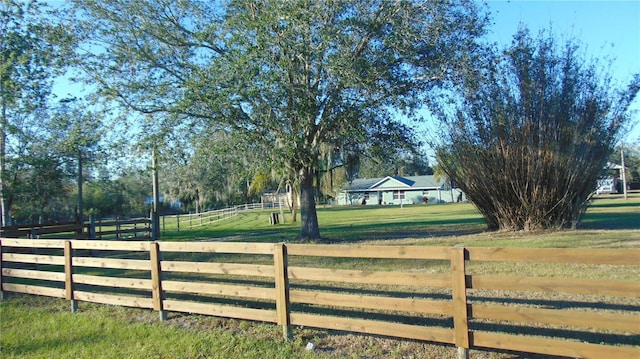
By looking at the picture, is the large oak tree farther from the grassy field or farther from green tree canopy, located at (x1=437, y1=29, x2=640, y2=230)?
the grassy field

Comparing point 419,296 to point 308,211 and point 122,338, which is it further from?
point 308,211

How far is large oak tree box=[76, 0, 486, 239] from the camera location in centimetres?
1338

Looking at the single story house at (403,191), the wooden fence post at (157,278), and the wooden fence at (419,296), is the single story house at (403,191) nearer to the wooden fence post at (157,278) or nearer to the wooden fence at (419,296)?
the wooden fence at (419,296)

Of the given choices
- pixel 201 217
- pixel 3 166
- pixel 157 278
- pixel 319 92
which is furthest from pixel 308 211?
pixel 201 217

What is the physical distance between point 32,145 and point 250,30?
39.5 feet

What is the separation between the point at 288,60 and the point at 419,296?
27.0 feet

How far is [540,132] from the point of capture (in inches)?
632

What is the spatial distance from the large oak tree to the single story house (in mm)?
55515

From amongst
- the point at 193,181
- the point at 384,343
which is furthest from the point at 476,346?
the point at 193,181

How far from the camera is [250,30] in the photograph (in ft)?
45.1

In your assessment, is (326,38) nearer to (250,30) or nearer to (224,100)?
(250,30)

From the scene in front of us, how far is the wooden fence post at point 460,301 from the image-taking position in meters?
4.71

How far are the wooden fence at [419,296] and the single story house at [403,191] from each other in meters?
62.9

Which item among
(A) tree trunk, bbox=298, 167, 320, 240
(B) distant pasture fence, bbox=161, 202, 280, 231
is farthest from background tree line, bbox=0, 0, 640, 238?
(B) distant pasture fence, bbox=161, 202, 280, 231
